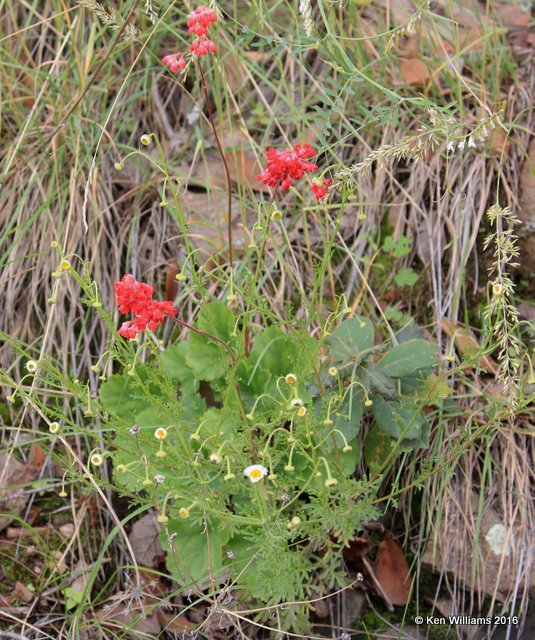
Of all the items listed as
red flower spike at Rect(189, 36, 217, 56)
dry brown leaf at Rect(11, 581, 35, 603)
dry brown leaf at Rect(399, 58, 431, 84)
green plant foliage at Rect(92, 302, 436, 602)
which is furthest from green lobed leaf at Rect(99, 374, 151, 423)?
dry brown leaf at Rect(399, 58, 431, 84)

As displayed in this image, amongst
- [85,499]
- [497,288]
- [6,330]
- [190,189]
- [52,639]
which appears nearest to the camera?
[497,288]

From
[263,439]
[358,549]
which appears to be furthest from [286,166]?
[358,549]

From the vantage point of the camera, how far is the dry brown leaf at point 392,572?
6.53ft

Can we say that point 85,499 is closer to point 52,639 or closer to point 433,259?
point 52,639

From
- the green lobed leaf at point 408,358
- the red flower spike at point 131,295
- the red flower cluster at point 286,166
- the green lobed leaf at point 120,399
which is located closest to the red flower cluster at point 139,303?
the red flower spike at point 131,295

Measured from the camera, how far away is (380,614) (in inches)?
78.4

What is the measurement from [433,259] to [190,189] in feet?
2.92

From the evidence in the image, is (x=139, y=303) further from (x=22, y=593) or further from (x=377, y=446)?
(x=22, y=593)

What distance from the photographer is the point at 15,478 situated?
223 cm

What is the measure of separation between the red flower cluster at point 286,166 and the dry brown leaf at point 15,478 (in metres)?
1.23

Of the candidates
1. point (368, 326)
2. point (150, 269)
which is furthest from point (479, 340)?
point (150, 269)

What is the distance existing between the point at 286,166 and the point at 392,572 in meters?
1.20

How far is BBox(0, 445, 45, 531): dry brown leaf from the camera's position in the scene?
7.15 feet

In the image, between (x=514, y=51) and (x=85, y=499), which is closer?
(x=85, y=499)
